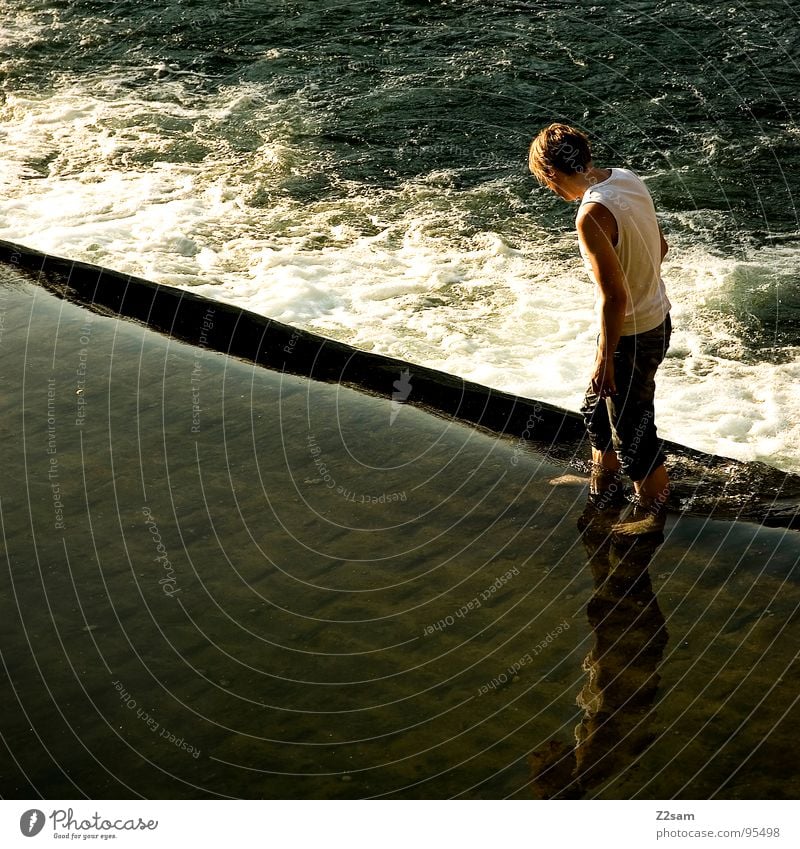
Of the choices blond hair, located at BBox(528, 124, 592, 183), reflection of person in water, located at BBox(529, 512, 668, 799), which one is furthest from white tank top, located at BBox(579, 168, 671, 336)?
reflection of person in water, located at BBox(529, 512, 668, 799)

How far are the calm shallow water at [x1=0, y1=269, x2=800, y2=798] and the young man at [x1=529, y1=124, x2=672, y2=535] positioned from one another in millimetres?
302

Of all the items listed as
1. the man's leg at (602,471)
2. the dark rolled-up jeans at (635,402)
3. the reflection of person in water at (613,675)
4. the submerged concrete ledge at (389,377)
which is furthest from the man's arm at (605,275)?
the submerged concrete ledge at (389,377)

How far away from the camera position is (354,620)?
4008 millimetres

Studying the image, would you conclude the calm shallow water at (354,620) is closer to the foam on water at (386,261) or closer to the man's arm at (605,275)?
the man's arm at (605,275)

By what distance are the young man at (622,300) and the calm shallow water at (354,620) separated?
0.30 metres

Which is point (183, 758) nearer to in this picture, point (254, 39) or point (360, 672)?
point (360, 672)

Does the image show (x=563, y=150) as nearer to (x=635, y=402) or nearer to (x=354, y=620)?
(x=635, y=402)

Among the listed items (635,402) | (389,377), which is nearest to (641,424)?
(635,402)

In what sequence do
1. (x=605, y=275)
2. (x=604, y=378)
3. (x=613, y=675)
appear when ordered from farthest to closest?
(x=604, y=378), (x=605, y=275), (x=613, y=675)

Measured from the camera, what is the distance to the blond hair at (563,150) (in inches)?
155

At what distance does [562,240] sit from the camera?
27.7 feet

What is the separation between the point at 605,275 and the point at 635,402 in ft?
1.88
